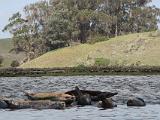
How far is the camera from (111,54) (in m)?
138

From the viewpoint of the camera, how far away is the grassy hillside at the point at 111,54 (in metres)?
133

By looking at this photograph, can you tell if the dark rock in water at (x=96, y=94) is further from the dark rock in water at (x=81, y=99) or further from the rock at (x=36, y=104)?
the rock at (x=36, y=104)

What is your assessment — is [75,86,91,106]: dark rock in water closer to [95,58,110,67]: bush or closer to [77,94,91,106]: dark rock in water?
[77,94,91,106]: dark rock in water

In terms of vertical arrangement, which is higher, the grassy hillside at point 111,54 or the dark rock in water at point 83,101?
the grassy hillside at point 111,54

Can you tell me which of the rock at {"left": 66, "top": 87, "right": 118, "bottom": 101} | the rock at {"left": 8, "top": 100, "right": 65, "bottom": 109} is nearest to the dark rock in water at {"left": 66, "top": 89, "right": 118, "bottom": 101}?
the rock at {"left": 66, "top": 87, "right": 118, "bottom": 101}

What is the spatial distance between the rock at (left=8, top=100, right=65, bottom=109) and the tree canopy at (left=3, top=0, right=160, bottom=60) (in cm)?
11309

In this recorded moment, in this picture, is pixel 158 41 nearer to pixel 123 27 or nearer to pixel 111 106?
pixel 123 27

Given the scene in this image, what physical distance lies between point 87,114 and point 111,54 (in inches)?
4176

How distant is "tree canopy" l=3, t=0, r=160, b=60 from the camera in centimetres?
15389

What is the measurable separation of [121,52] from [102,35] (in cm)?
2848

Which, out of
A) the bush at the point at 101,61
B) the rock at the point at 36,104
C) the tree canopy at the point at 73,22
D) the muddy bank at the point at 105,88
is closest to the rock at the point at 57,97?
the rock at the point at 36,104

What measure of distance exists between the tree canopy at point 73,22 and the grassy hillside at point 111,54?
8032mm

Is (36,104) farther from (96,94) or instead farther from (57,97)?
(96,94)

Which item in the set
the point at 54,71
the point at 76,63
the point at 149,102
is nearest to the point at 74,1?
the point at 76,63
